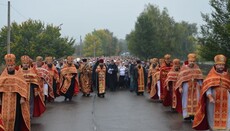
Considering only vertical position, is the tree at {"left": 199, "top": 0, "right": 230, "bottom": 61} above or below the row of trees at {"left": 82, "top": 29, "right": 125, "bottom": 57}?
below

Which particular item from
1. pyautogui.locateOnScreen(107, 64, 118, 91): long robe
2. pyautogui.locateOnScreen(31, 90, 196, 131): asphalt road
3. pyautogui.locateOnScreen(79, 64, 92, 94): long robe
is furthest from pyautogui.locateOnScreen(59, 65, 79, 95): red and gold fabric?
pyautogui.locateOnScreen(107, 64, 118, 91): long robe

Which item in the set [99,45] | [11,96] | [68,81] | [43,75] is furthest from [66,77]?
[99,45]

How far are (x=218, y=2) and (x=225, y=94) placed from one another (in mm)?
24865

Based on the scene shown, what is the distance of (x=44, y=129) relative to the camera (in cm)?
1127

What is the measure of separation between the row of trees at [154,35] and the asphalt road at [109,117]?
4268 cm

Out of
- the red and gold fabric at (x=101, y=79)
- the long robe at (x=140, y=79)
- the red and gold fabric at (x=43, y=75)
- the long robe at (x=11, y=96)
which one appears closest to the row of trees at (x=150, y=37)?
the long robe at (x=140, y=79)

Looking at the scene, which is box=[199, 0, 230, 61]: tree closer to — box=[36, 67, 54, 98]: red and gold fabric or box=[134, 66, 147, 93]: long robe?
box=[134, 66, 147, 93]: long robe

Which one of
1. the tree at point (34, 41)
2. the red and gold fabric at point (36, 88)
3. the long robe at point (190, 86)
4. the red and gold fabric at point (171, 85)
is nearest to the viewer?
the red and gold fabric at point (36, 88)

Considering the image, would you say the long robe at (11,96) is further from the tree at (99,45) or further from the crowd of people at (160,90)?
the tree at (99,45)

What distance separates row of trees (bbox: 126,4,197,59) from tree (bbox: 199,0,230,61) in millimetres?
24307

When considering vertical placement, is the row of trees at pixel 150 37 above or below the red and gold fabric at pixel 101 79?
above

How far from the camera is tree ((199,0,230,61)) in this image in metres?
31.1

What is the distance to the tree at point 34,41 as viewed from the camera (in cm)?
4691

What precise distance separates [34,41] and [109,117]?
36.3 metres
